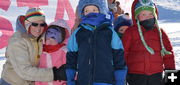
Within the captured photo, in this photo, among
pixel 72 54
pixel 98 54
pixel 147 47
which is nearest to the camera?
pixel 98 54

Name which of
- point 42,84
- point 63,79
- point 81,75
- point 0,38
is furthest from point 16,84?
point 0,38

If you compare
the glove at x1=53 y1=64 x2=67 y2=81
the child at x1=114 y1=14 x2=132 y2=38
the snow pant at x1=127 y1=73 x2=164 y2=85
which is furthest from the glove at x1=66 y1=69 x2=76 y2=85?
the child at x1=114 y1=14 x2=132 y2=38

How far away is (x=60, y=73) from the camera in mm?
3391

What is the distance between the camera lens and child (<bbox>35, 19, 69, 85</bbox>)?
11.3 ft

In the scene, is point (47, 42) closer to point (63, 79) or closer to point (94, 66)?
point (63, 79)

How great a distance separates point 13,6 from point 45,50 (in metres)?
2.26

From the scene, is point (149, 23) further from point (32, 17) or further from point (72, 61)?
point (32, 17)

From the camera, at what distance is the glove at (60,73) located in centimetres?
336

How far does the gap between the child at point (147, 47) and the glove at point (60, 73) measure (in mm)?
766

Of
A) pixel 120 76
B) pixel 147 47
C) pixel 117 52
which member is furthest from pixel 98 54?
pixel 147 47

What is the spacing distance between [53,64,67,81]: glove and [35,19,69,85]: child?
0.02m

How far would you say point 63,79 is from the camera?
3398mm

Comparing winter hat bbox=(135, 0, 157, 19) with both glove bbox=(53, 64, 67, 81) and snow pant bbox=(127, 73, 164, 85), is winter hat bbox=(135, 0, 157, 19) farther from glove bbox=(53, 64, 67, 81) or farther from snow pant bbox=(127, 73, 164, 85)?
glove bbox=(53, 64, 67, 81)

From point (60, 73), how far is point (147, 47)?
986 mm
